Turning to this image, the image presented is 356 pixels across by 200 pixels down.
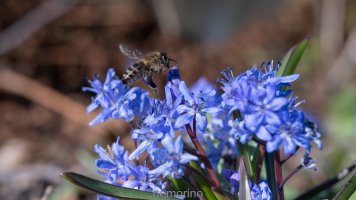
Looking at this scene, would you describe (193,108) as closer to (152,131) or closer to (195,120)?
(195,120)

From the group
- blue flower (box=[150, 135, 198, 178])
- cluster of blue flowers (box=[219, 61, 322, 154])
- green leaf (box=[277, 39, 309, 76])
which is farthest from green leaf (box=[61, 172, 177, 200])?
green leaf (box=[277, 39, 309, 76])

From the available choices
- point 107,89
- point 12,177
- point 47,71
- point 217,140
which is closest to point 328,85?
point 47,71

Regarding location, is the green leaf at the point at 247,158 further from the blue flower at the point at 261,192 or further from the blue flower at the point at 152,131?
the blue flower at the point at 152,131

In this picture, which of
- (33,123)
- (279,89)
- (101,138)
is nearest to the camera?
(279,89)

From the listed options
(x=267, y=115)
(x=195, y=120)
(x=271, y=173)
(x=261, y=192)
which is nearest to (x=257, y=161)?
(x=271, y=173)

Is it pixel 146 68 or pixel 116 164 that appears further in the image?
pixel 146 68

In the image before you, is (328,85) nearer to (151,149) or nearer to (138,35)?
(138,35)

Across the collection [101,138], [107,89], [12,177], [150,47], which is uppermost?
[150,47]
